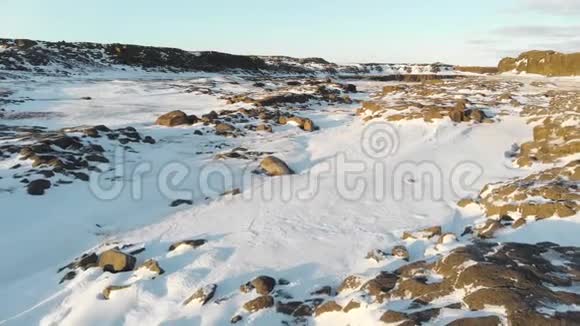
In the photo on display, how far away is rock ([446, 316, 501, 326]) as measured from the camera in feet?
15.6

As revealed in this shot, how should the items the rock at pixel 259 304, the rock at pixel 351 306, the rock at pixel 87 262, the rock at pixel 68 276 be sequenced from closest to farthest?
the rock at pixel 351 306 < the rock at pixel 259 304 < the rock at pixel 68 276 < the rock at pixel 87 262

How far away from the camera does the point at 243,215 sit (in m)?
10.1

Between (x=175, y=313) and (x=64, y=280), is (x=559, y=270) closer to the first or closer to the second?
(x=175, y=313)

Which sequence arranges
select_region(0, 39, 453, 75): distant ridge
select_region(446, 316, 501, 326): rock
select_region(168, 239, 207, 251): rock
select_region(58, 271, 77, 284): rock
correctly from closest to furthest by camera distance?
select_region(446, 316, 501, 326): rock < select_region(58, 271, 77, 284): rock < select_region(168, 239, 207, 251): rock < select_region(0, 39, 453, 75): distant ridge

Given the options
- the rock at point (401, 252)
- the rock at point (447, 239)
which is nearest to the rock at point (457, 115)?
the rock at point (447, 239)

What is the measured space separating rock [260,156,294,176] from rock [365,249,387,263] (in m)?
5.64

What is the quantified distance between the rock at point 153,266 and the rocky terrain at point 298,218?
3 centimetres

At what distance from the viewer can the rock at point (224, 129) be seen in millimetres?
18227

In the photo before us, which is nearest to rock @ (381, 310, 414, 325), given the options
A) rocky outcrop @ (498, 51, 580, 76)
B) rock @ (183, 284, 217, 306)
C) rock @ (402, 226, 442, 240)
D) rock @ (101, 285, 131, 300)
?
rock @ (183, 284, 217, 306)

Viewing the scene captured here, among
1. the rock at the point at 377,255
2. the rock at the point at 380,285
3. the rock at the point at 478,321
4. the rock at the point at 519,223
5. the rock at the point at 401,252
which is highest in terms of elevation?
the rock at the point at 478,321

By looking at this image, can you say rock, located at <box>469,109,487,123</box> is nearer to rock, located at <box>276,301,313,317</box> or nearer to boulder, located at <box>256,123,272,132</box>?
boulder, located at <box>256,123,272,132</box>

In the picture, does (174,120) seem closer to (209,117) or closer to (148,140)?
(209,117)

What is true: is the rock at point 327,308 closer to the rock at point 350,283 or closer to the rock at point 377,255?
the rock at point 350,283

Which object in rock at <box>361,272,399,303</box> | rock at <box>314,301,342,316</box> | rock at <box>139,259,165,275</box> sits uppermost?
rock at <box>361,272,399,303</box>
